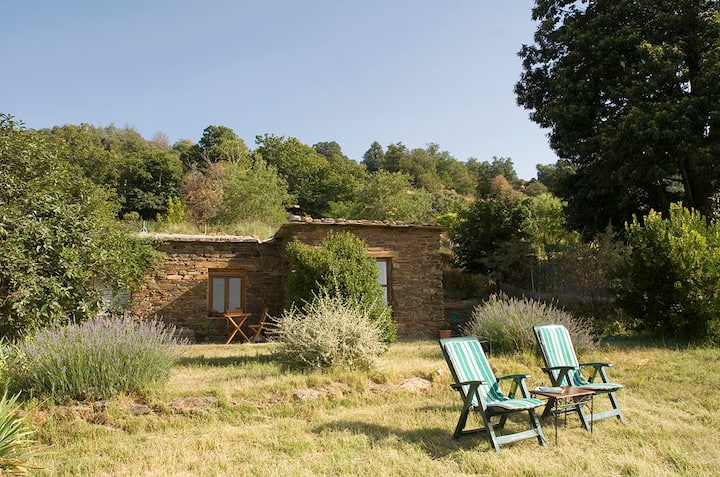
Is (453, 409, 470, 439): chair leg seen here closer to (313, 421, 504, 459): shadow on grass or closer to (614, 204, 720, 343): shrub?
(313, 421, 504, 459): shadow on grass

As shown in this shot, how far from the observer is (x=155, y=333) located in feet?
20.4

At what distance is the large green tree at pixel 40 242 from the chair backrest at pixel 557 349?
5.52 metres

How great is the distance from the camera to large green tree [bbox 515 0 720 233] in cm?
1105

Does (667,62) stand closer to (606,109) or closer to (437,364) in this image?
(606,109)

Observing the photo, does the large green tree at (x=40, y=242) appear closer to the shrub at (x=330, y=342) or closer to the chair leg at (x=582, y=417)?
the shrub at (x=330, y=342)

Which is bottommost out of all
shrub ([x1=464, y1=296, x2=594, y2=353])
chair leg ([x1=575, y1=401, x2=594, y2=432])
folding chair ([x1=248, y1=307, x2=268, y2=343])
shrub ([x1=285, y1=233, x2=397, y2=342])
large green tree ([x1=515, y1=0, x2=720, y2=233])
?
folding chair ([x1=248, y1=307, x2=268, y2=343])

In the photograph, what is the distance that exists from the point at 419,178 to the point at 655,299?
3106cm

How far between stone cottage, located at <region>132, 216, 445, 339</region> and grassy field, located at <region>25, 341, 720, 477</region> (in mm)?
5432

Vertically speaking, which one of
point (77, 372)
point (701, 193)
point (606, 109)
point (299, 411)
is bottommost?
point (299, 411)

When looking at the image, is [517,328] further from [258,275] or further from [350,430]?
[258,275]

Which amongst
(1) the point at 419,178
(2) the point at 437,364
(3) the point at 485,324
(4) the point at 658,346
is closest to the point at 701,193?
(4) the point at 658,346

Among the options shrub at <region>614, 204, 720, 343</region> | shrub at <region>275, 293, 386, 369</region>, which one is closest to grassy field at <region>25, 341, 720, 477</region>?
shrub at <region>275, 293, 386, 369</region>

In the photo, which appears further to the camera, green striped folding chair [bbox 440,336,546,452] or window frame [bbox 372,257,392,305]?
window frame [bbox 372,257,392,305]

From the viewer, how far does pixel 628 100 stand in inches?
478
